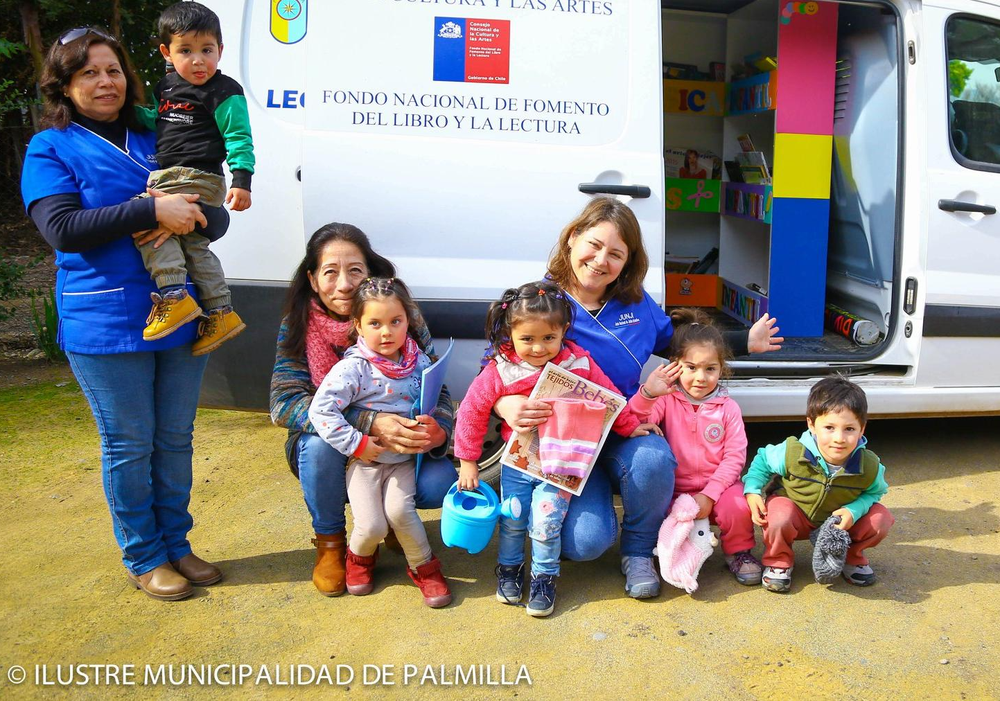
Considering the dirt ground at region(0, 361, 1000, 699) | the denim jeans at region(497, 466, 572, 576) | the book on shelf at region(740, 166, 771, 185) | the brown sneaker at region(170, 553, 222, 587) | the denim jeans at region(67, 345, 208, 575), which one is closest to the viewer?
the dirt ground at region(0, 361, 1000, 699)

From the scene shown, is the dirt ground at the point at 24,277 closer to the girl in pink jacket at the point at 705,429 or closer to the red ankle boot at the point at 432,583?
the red ankle boot at the point at 432,583

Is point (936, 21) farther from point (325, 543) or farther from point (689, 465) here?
point (325, 543)

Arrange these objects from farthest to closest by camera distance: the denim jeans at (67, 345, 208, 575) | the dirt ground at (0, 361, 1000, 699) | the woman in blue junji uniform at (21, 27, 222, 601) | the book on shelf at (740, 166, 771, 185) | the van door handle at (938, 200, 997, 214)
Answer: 1. the book on shelf at (740, 166, 771, 185)
2. the van door handle at (938, 200, 997, 214)
3. the denim jeans at (67, 345, 208, 575)
4. the woman in blue junji uniform at (21, 27, 222, 601)
5. the dirt ground at (0, 361, 1000, 699)

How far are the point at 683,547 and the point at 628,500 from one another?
0.74 feet

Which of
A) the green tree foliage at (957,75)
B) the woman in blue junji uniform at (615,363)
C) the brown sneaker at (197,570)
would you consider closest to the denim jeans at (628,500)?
the woman in blue junji uniform at (615,363)

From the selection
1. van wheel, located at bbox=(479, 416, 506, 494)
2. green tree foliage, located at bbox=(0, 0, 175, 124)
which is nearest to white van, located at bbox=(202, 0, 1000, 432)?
van wheel, located at bbox=(479, 416, 506, 494)

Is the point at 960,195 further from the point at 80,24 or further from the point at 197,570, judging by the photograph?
the point at 80,24

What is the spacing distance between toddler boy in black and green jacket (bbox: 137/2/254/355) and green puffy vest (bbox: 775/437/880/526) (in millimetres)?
1807

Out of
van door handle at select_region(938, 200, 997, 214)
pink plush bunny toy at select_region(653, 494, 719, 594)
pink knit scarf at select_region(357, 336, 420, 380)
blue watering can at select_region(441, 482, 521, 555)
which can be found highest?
van door handle at select_region(938, 200, 997, 214)

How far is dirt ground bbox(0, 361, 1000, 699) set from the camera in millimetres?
2326

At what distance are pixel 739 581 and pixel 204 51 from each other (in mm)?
2335

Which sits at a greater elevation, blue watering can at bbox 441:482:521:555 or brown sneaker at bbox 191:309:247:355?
brown sneaker at bbox 191:309:247:355

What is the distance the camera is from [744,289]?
484cm

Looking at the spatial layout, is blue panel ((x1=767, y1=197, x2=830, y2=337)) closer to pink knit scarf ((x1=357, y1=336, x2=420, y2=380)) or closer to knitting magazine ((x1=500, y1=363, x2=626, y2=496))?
knitting magazine ((x1=500, y1=363, x2=626, y2=496))
